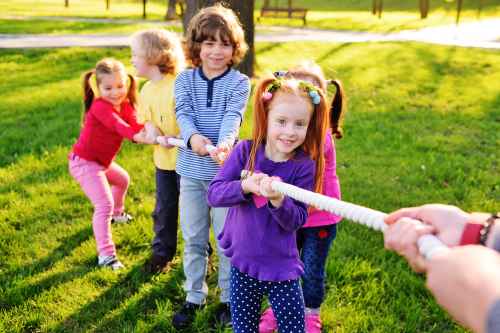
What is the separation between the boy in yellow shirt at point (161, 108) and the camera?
3.90 m

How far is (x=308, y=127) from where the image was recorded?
106 inches

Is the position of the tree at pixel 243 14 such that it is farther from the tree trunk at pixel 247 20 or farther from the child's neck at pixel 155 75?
the child's neck at pixel 155 75

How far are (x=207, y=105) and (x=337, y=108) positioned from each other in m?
0.90

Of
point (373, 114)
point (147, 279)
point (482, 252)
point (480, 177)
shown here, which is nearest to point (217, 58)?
point (147, 279)

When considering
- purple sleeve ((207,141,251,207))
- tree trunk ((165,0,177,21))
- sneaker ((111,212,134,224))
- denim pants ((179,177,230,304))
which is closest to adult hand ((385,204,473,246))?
purple sleeve ((207,141,251,207))

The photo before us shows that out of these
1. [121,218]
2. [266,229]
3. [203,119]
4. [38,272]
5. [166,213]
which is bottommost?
[38,272]

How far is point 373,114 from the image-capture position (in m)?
8.44

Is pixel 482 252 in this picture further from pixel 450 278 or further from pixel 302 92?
pixel 302 92

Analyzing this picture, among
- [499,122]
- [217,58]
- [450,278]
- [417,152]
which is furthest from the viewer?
[499,122]

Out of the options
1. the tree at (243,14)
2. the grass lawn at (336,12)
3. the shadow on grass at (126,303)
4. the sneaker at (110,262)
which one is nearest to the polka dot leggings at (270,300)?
the shadow on grass at (126,303)

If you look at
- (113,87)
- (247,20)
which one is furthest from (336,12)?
(113,87)

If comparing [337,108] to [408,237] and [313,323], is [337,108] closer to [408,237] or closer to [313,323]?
[313,323]

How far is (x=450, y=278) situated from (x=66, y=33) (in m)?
18.1

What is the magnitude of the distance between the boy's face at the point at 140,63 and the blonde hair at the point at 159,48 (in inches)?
0.7
